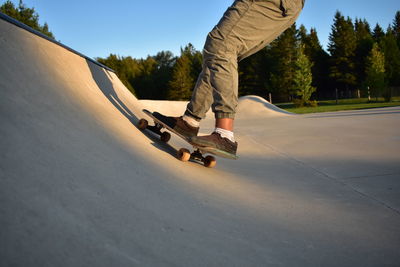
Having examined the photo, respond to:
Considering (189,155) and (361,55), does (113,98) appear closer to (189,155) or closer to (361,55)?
(189,155)

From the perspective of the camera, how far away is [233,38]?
7.31 feet

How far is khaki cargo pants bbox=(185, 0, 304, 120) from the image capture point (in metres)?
2.19

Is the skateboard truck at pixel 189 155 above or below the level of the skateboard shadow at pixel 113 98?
below

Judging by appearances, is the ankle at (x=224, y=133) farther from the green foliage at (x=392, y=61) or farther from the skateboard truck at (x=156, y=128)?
the green foliage at (x=392, y=61)

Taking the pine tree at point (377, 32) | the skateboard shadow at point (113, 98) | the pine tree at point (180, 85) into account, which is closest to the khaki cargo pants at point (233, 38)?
the skateboard shadow at point (113, 98)

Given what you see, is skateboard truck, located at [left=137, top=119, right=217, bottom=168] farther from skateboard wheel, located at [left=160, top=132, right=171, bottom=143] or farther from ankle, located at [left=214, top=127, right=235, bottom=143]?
ankle, located at [left=214, top=127, right=235, bottom=143]

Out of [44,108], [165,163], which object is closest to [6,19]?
[44,108]

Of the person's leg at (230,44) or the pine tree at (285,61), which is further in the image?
the pine tree at (285,61)

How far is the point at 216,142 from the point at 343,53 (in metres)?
50.4

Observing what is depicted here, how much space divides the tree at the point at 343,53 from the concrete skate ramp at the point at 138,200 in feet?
160

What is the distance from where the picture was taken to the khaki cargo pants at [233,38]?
219cm

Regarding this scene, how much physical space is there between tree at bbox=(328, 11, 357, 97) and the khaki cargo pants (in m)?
48.0

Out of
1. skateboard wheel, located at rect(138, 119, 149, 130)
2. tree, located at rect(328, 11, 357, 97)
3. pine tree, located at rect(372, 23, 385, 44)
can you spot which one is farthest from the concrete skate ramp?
pine tree, located at rect(372, 23, 385, 44)

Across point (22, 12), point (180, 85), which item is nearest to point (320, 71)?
point (180, 85)
